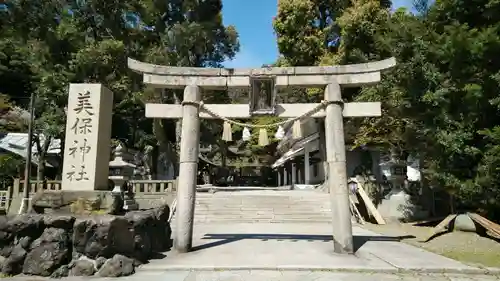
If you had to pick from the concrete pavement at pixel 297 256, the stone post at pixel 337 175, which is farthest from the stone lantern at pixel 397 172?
the stone post at pixel 337 175

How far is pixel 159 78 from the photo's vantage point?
918 cm

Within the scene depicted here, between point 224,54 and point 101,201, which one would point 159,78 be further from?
point 224,54

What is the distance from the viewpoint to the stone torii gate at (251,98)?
882 centimetres

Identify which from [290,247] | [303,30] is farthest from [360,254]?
[303,30]

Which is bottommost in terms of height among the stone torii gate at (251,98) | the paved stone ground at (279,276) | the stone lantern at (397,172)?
the paved stone ground at (279,276)

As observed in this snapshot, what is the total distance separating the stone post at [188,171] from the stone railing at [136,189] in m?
A: 10.9

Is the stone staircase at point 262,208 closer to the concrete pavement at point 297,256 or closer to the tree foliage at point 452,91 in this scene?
the concrete pavement at point 297,256

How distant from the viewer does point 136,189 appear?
19734mm

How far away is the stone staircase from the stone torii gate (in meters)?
7.31

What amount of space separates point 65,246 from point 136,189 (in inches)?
528

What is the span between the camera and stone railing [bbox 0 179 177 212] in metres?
19.5

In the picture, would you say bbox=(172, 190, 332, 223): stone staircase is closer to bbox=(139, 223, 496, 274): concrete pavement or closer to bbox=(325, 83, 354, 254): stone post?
bbox=(139, 223, 496, 274): concrete pavement

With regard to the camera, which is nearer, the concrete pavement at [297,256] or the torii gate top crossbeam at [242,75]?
the concrete pavement at [297,256]

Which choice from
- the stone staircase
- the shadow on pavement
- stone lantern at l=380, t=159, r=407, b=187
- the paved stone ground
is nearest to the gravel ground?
the shadow on pavement
